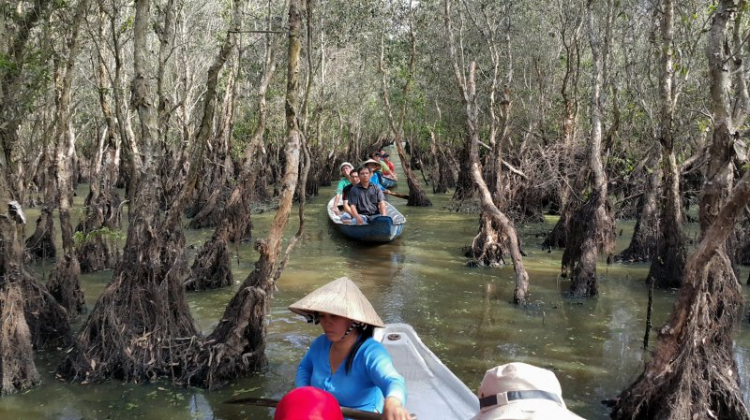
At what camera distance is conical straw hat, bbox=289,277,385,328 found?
3244 mm

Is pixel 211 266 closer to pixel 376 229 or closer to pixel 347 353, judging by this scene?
pixel 376 229

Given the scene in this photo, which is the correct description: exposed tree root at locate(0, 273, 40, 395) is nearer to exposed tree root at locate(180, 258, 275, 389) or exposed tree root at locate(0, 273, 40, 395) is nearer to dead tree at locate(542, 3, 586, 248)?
exposed tree root at locate(180, 258, 275, 389)

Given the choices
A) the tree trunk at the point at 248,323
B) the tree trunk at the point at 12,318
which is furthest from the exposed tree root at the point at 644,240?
the tree trunk at the point at 12,318

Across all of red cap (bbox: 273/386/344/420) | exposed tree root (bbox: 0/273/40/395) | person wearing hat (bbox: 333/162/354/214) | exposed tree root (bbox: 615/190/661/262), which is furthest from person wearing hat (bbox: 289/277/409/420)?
person wearing hat (bbox: 333/162/354/214)

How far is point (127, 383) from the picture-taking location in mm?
5781

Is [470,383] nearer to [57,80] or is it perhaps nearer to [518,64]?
[57,80]

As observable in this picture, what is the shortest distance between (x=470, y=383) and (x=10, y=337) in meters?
3.96

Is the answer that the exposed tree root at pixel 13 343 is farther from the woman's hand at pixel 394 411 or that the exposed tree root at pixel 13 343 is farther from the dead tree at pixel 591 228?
the dead tree at pixel 591 228

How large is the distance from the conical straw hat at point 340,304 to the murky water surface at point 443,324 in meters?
2.45

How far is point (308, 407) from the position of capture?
1.99 m

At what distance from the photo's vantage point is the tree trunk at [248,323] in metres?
5.82

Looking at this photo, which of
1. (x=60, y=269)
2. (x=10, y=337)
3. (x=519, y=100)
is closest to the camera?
(x=10, y=337)

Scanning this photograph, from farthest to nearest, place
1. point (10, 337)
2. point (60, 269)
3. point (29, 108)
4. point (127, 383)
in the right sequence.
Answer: point (60, 269) < point (29, 108) < point (127, 383) < point (10, 337)

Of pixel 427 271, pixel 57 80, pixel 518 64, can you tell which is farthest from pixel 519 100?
pixel 57 80
